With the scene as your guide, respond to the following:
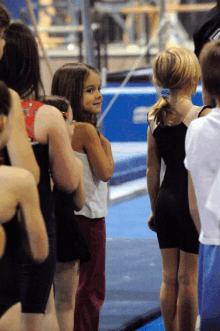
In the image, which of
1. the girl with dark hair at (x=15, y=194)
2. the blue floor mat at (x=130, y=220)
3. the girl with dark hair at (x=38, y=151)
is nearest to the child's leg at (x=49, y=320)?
the girl with dark hair at (x=38, y=151)

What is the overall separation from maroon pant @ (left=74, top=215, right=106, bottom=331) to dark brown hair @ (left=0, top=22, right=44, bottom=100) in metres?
0.65

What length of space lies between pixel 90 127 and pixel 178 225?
50 cm

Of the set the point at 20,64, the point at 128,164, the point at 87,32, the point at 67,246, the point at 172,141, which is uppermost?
the point at 20,64

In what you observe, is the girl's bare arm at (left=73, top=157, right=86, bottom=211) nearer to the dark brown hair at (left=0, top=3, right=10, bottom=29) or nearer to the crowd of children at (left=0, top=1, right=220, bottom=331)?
the crowd of children at (left=0, top=1, right=220, bottom=331)

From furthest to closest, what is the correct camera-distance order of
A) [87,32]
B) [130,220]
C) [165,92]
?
1. [130,220]
2. [87,32]
3. [165,92]

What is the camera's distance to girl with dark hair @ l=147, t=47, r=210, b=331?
2.10 meters

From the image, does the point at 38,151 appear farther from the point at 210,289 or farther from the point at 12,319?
the point at 210,289

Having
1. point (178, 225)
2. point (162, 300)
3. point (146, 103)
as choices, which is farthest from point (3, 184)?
point (146, 103)

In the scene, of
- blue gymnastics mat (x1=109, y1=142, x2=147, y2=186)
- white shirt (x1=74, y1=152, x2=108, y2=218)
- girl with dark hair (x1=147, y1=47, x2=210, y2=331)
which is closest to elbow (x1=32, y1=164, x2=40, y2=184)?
white shirt (x1=74, y1=152, x2=108, y2=218)

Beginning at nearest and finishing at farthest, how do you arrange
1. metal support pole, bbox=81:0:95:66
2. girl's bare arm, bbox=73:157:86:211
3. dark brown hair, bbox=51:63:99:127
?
girl's bare arm, bbox=73:157:86:211 → dark brown hair, bbox=51:63:99:127 → metal support pole, bbox=81:0:95:66

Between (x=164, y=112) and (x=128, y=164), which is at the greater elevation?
(x=164, y=112)

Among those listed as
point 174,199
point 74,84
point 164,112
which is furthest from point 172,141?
point 74,84

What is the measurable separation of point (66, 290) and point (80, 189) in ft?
1.35

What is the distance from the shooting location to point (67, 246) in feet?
6.63
